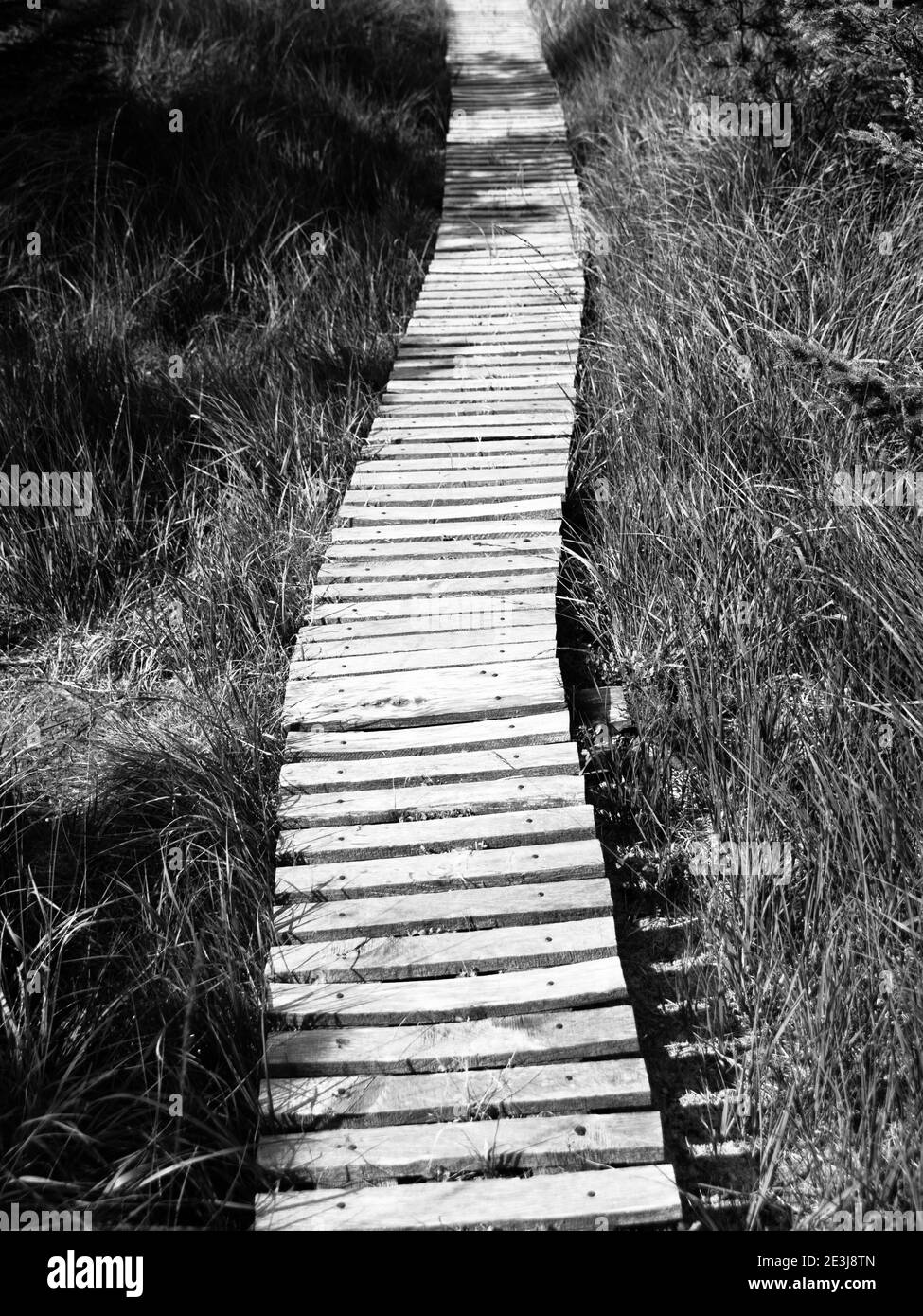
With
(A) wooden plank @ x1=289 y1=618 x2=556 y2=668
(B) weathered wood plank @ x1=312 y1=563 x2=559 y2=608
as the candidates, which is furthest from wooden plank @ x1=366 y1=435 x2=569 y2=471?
(A) wooden plank @ x1=289 y1=618 x2=556 y2=668

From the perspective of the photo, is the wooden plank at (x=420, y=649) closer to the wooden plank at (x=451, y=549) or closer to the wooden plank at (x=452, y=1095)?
the wooden plank at (x=451, y=549)

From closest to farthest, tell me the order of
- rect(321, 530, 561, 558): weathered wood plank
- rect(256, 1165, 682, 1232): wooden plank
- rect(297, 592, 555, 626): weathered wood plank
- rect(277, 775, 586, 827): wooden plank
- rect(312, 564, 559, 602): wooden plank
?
1. rect(256, 1165, 682, 1232): wooden plank
2. rect(277, 775, 586, 827): wooden plank
3. rect(297, 592, 555, 626): weathered wood plank
4. rect(312, 564, 559, 602): wooden plank
5. rect(321, 530, 561, 558): weathered wood plank

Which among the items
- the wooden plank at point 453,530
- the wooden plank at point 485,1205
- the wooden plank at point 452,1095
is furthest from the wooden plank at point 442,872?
the wooden plank at point 453,530

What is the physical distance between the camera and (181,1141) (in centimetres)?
217

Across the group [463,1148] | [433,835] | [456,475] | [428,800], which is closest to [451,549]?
[456,475]

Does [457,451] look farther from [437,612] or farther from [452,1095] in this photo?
[452,1095]

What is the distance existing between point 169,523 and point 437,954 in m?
2.34

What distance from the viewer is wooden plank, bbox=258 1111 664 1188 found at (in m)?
2.12

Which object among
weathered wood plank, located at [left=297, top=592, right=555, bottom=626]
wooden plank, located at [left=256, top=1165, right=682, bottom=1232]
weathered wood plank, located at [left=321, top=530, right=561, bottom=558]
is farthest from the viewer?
weathered wood plank, located at [left=321, top=530, right=561, bottom=558]

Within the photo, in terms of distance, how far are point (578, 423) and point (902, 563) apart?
199cm

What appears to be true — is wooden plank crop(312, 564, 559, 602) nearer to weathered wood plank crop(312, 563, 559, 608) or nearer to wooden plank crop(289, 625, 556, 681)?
weathered wood plank crop(312, 563, 559, 608)

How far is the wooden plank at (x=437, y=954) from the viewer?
249 cm

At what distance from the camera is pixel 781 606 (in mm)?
3197

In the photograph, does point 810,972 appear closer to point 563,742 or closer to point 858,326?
point 563,742
